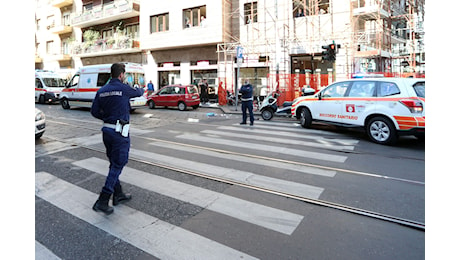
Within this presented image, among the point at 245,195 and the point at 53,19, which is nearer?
the point at 245,195

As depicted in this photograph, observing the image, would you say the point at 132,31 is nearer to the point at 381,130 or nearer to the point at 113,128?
the point at 381,130

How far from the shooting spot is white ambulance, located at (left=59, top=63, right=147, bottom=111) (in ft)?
51.8

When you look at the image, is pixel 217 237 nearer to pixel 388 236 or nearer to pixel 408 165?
pixel 388 236

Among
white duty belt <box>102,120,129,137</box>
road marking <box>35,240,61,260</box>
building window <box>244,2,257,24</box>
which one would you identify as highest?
building window <box>244,2,257,24</box>

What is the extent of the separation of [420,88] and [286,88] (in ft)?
34.4

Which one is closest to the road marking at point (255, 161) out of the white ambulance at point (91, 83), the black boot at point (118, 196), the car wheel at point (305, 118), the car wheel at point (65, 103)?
the black boot at point (118, 196)

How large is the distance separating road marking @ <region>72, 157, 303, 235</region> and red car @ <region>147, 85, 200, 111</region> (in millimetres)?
11966

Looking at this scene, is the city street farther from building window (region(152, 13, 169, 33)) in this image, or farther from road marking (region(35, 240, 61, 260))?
building window (region(152, 13, 169, 33))

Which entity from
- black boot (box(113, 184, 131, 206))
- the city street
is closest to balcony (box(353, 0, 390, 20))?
the city street

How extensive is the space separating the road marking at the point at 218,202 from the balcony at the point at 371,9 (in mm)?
16428

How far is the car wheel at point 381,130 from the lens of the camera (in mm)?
7477

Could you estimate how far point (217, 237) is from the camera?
10.3ft
